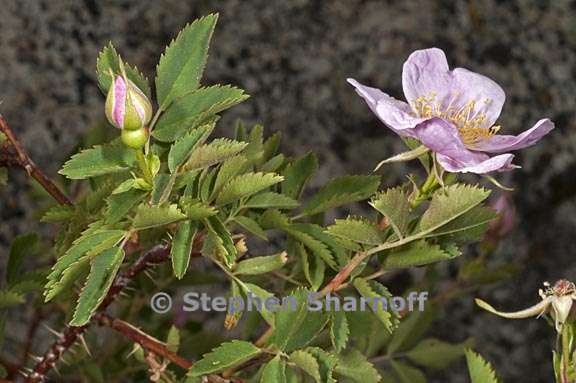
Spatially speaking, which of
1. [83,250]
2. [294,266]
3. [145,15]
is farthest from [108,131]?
[83,250]

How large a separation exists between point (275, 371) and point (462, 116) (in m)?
0.19

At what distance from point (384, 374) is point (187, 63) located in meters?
0.35

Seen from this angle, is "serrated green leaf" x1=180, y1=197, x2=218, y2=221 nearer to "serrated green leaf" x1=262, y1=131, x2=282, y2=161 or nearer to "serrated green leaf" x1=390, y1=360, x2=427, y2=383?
"serrated green leaf" x1=262, y1=131, x2=282, y2=161

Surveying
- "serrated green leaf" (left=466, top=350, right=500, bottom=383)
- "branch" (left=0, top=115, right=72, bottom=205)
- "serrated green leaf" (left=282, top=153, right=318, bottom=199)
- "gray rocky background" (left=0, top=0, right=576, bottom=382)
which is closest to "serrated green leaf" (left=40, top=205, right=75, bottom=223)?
"branch" (left=0, top=115, right=72, bottom=205)

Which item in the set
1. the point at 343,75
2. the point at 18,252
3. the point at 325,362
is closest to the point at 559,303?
the point at 325,362

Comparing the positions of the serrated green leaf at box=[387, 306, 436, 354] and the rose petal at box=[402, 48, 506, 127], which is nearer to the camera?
the rose petal at box=[402, 48, 506, 127]

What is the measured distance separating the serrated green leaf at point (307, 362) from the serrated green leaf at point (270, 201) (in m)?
0.08

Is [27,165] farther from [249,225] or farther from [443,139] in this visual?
[443,139]

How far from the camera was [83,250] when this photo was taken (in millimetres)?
531

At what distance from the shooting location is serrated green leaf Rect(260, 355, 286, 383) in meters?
0.56

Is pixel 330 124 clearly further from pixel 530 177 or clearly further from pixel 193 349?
pixel 193 349

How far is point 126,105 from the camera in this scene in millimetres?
496

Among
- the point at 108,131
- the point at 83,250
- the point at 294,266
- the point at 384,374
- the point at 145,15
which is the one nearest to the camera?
the point at 83,250

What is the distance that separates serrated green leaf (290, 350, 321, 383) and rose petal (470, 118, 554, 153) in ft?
0.48
